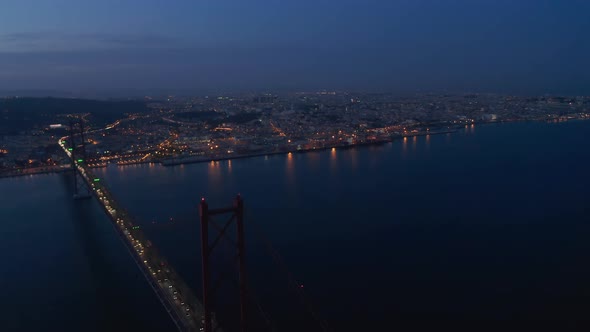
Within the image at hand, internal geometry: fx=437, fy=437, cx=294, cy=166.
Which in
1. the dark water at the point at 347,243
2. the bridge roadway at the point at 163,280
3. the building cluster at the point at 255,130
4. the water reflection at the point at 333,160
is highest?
the building cluster at the point at 255,130

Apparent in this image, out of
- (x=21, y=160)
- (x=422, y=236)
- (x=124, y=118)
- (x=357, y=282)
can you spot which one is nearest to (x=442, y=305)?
(x=357, y=282)

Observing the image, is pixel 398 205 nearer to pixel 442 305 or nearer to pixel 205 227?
pixel 442 305

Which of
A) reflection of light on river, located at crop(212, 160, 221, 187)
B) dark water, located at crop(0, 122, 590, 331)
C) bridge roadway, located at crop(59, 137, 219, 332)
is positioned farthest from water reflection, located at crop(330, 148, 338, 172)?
bridge roadway, located at crop(59, 137, 219, 332)

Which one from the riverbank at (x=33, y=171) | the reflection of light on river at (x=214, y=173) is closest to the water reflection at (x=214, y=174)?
the reflection of light on river at (x=214, y=173)

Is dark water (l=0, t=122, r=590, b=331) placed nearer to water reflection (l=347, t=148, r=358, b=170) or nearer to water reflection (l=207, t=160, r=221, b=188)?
water reflection (l=207, t=160, r=221, b=188)

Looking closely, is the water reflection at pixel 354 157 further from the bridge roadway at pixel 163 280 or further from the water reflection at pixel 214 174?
the bridge roadway at pixel 163 280

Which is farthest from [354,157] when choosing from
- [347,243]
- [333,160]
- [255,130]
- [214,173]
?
[347,243]
